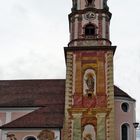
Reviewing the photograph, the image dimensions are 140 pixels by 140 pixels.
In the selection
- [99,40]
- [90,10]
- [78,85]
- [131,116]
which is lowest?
[131,116]

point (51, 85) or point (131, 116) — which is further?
point (51, 85)

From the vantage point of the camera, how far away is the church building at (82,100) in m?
41.9

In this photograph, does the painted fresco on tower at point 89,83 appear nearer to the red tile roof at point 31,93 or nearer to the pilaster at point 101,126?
the pilaster at point 101,126

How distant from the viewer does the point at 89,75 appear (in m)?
43.8

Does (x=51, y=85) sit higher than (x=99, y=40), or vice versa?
(x=99, y=40)

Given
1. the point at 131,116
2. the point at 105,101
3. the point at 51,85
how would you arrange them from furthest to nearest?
the point at 51,85 < the point at 131,116 < the point at 105,101

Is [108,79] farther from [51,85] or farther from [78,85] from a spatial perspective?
[51,85]

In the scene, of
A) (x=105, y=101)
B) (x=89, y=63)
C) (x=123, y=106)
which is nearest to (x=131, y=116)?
(x=123, y=106)

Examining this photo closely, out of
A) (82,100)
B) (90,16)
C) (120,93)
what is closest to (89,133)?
(82,100)

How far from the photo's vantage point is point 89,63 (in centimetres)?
4400

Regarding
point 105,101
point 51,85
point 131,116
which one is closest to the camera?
point 105,101

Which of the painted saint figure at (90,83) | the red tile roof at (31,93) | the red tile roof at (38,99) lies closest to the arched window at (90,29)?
the painted saint figure at (90,83)

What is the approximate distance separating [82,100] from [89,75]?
2.85m

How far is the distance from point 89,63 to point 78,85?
8.82ft
